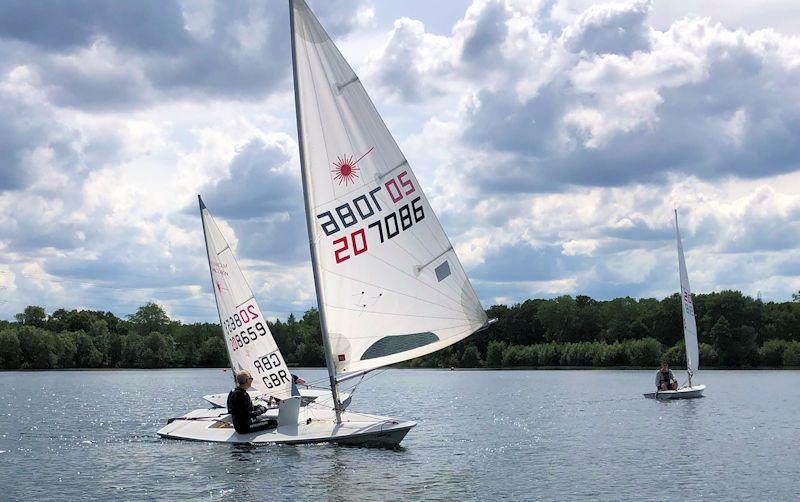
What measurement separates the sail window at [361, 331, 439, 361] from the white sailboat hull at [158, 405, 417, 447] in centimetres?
281

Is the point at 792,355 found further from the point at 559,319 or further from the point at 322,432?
the point at 322,432

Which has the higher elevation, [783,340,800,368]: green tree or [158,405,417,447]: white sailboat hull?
[783,340,800,368]: green tree

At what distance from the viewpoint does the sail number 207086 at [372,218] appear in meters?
26.4

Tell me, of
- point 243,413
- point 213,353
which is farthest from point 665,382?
point 213,353

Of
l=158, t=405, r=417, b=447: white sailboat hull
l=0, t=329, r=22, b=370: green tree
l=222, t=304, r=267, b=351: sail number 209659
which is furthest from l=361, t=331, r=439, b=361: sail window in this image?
l=0, t=329, r=22, b=370: green tree

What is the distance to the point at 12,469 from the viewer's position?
28.9 metres

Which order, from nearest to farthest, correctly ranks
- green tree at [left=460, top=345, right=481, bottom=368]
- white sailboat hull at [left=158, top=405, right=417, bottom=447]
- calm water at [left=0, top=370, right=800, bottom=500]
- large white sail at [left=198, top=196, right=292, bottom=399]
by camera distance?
1. calm water at [left=0, top=370, right=800, bottom=500]
2. white sailboat hull at [left=158, top=405, right=417, bottom=447]
3. large white sail at [left=198, top=196, right=292, bottom=399]
4. green tree at [left=460, top=345, right=481, bottom=368]

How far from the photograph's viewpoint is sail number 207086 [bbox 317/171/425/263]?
26.4 m

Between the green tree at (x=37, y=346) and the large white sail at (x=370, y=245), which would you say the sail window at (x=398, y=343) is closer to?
the large white sail at (x=370, y=245)

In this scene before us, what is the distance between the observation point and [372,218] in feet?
87.1

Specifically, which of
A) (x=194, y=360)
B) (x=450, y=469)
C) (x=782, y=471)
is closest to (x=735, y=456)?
(x=782, y=471)

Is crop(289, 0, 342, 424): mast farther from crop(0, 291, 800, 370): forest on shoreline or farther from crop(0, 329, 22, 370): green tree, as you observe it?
crop(0, 329, 22, 370): green tree

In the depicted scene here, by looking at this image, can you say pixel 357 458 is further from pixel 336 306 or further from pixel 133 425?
pixel 133 425

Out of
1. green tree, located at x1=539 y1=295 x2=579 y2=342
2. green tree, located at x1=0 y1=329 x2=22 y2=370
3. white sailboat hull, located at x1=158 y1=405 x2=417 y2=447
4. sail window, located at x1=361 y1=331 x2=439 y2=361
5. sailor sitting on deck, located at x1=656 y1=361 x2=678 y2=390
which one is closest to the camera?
sail window, located at x1=361 y1=331 x2=439 y2=361
